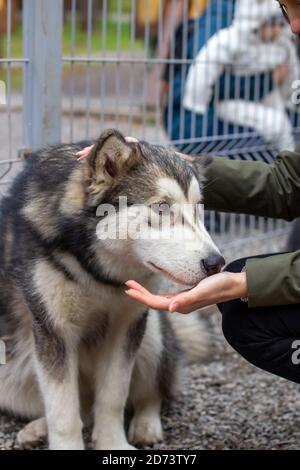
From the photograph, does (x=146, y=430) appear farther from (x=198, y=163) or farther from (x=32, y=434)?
(x=198, y=163)

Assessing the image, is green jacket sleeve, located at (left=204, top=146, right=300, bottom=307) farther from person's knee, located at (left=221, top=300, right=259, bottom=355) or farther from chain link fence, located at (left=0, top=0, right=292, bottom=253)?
chain link fence, located at (left=0, top=0, right=292, bottom=253)

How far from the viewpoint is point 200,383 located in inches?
158

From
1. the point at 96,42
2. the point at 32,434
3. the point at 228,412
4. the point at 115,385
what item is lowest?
the point at 228,412

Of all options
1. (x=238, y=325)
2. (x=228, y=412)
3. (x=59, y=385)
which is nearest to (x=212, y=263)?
(x=238, y=325)

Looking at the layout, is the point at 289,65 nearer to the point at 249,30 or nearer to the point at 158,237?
the point at 249,30

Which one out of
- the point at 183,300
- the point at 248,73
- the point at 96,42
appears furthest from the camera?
the point at 248,73

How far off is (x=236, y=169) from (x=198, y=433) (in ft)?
A: 3.69

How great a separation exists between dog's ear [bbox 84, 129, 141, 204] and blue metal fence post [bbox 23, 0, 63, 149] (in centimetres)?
122

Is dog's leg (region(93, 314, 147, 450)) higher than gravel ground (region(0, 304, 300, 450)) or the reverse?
higher

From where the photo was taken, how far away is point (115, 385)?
3152 mm

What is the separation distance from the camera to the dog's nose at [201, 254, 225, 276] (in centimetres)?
259

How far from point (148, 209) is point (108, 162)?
21 cm

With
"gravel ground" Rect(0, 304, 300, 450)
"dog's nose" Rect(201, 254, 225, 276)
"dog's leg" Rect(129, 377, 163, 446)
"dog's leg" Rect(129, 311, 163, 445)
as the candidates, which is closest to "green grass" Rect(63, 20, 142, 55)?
"gravel ground" Rect(0, 304, 300, 450)

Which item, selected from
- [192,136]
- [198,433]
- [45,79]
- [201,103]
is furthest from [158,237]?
[201,103]
